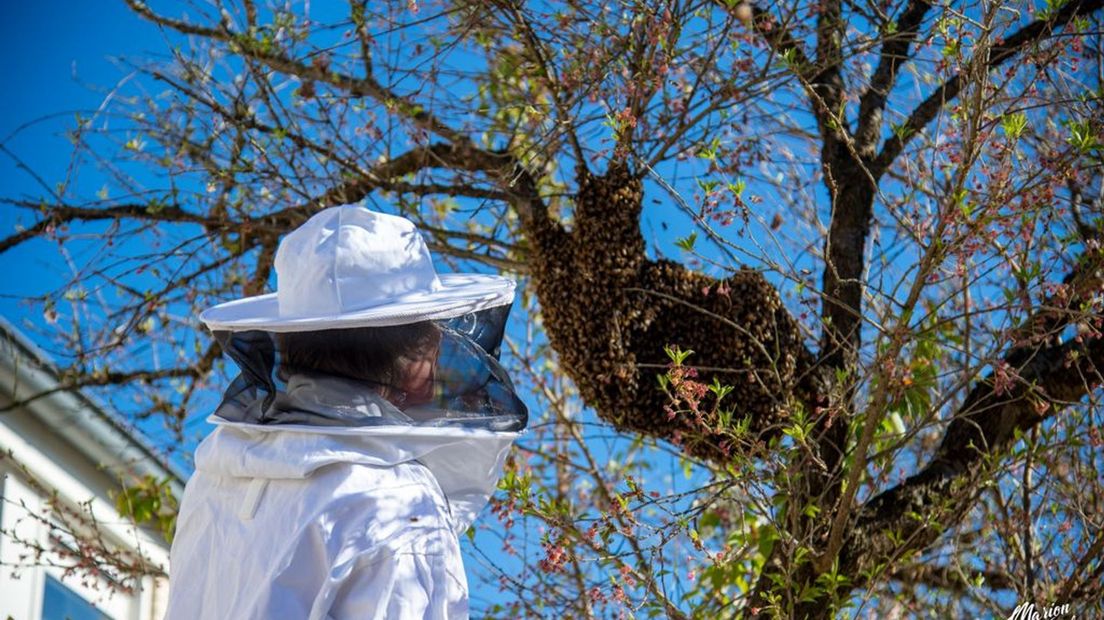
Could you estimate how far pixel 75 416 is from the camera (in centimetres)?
554

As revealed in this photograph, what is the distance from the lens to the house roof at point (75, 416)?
530 cm

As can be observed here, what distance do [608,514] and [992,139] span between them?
1702mm

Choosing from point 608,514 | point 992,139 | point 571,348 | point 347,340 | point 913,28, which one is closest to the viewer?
point 347,340

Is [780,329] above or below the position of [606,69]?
below

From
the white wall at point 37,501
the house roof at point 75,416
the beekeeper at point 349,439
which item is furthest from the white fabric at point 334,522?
the house roof at point 75,416

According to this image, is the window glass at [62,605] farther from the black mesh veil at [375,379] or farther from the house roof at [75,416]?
the black mesh veil at [375,379]

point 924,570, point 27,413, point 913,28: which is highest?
point 913,28

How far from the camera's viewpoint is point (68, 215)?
5.38 m

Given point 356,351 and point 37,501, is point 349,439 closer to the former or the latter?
point 356,351

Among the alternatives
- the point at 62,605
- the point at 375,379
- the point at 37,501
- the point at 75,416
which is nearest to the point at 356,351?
the point at 375,379

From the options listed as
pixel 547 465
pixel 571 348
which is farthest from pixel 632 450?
pixel 571 348

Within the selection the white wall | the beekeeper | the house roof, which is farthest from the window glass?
the beekeeper

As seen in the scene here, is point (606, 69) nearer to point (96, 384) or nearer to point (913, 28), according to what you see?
point (913, 28)

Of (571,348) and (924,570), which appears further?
(924,570)
